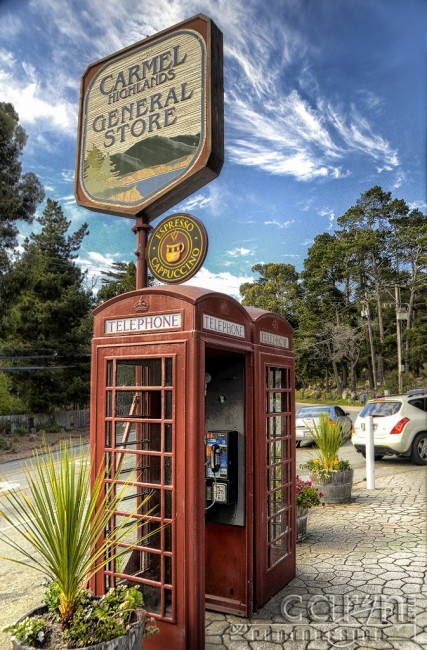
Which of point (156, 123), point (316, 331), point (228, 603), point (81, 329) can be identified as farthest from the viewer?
point (316, 331)

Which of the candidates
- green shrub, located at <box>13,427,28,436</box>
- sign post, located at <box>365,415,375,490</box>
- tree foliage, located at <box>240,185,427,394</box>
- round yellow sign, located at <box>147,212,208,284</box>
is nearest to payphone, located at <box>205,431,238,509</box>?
round yellow sign, located at <box>147,212,208,284</box>

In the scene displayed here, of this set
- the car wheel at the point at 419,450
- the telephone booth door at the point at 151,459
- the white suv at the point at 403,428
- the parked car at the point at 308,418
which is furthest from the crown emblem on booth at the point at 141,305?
the parked car at the point at 308,418

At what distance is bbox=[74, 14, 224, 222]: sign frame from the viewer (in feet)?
16.4

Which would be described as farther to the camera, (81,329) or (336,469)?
(81,329)

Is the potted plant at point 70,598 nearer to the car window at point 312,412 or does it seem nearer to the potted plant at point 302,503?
the potted plant at point 302,503

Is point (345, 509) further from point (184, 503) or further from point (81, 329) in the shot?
point (81, 329)

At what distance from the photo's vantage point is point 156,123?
17.4 ft

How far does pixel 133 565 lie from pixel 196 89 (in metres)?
4.44

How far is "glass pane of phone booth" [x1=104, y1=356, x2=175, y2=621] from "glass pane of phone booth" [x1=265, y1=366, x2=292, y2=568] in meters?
1.06

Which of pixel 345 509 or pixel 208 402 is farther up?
pixel 208 402

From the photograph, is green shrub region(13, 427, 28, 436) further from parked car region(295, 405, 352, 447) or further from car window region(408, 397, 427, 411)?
car window region(408, 397, 427, 411)

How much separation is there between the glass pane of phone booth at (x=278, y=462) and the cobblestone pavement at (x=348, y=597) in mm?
466

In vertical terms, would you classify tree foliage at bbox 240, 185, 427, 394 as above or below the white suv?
above

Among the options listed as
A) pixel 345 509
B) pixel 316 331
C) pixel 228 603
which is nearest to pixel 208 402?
pixel 228 603
